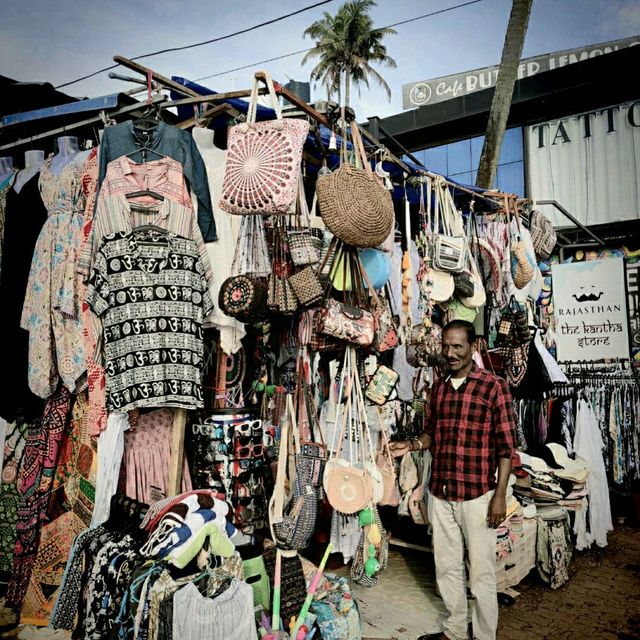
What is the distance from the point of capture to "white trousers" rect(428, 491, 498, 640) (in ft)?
11.8

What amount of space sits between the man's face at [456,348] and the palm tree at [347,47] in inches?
894

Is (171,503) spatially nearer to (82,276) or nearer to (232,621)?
(232,621)

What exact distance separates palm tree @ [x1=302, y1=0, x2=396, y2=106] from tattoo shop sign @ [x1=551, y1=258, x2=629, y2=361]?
2061 cm

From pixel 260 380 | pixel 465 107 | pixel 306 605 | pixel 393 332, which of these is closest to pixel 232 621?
pixel 306 605

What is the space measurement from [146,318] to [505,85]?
6.92 m

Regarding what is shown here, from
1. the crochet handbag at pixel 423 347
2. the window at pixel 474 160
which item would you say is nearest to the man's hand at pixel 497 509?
the crochet handbag at pixel 423 347

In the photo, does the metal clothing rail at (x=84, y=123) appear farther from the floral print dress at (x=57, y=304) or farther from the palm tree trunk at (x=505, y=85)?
the palm tree trunk at (x=505, y=85)

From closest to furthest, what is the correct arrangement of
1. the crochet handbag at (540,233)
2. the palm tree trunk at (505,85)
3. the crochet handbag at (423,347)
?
the crochet handbag at (423,347) → the crochet handbag at (540,233) → the palm tree trunk at (505,85)

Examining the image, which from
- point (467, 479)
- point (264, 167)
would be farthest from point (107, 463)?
point (467, 479)

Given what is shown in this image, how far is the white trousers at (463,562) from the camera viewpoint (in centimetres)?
359

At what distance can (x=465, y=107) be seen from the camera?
40.8 feet

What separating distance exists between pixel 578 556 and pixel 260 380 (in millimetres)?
3817

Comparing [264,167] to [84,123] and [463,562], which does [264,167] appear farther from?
[463,562]

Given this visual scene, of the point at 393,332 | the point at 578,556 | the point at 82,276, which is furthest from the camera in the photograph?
the point at 578,556
